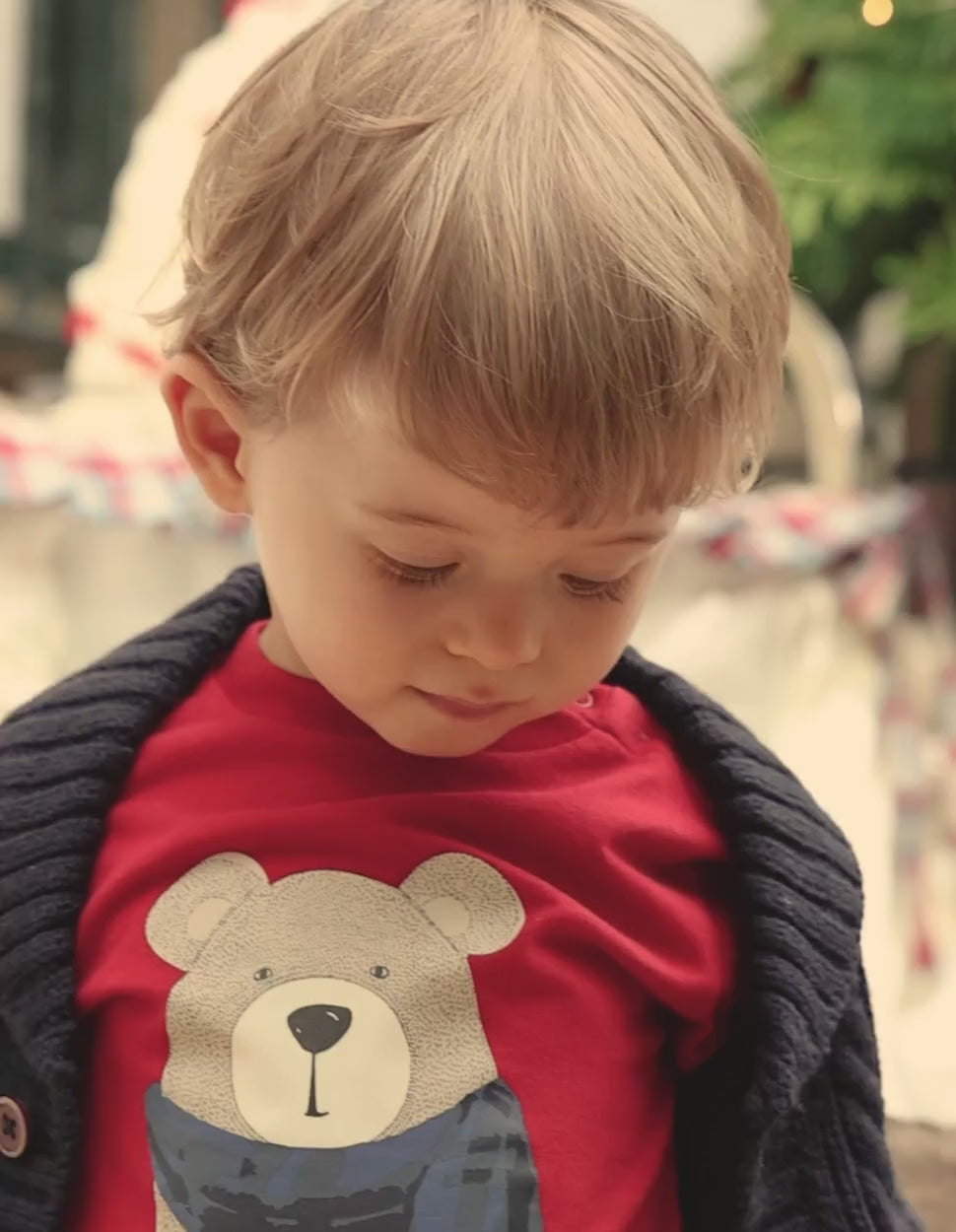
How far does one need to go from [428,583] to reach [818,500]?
90 cm

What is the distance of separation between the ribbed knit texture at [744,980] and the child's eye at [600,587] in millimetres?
141

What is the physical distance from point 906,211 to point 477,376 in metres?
1.46

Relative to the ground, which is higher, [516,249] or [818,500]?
→ [516,249]

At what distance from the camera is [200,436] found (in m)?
0.69

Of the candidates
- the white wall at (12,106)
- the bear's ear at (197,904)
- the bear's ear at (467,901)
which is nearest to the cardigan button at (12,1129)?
the bear's ear at (197,904)

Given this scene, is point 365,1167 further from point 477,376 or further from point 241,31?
point 241,31

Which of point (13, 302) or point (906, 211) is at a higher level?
point (906, 211)

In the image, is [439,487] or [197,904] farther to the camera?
[197,904]

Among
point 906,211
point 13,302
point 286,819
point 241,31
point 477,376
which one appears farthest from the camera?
point 13,302

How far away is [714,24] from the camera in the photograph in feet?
7.11

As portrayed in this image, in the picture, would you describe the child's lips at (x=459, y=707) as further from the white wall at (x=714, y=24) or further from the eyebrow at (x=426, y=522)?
the white wall at (x=714, y=24)

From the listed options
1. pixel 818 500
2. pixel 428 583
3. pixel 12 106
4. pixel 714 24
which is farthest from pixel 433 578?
pixel 12 106

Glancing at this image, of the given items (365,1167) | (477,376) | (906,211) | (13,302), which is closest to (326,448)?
(477,376)

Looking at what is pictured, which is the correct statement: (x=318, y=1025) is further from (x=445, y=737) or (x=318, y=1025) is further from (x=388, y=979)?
(x=445, y=737)
